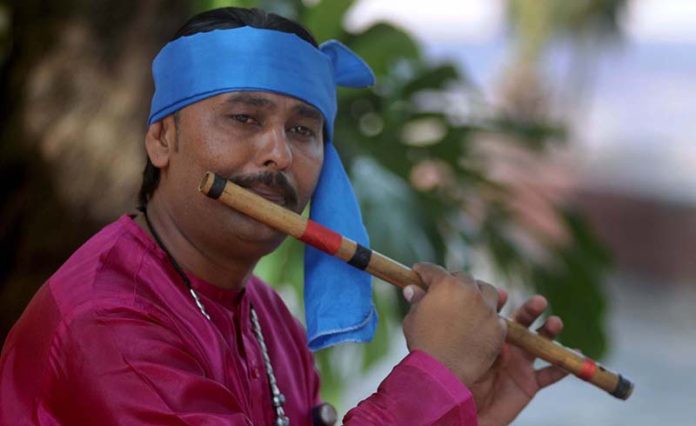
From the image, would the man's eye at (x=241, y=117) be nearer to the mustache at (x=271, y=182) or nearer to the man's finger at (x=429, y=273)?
the mustache at (x=271, y=182)

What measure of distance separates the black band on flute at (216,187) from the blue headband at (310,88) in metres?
0.13

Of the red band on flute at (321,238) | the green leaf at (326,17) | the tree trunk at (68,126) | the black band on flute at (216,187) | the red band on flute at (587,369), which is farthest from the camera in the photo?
the green leaf at (326,17)

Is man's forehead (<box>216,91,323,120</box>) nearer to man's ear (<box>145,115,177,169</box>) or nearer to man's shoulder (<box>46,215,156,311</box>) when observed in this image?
man's ear (<box>145,115,177,169</box>)

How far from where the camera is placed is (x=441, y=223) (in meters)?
3.50

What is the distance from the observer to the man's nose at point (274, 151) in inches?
64.3

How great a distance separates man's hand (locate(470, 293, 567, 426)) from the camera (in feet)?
6.38

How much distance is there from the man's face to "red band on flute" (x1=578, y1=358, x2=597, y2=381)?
Result: 55 centimetres

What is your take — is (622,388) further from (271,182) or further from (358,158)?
(358,158)

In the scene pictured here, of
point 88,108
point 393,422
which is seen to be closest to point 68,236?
point 88,108

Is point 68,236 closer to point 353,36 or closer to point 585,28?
point 353,36

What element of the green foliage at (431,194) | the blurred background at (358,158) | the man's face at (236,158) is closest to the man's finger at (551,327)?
the man's face at (236,158)

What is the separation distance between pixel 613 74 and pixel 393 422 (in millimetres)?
19675

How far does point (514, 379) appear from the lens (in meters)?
1.97

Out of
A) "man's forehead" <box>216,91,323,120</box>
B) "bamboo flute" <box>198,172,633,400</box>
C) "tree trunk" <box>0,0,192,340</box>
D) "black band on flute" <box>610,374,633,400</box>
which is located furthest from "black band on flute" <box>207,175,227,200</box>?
"tree trunk" <box>0,0,192,340</box>
